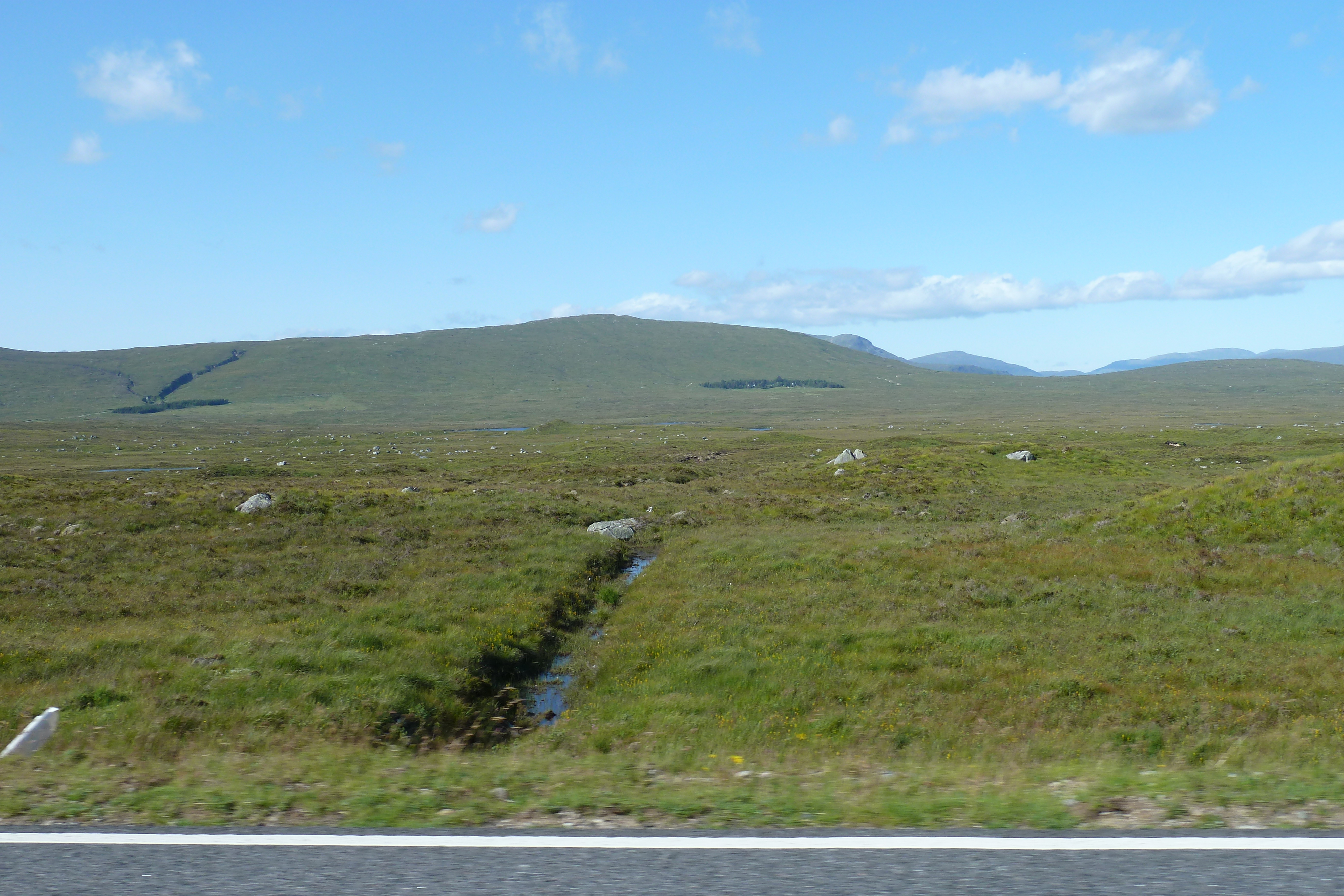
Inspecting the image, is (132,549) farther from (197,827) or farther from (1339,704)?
(1339,704)

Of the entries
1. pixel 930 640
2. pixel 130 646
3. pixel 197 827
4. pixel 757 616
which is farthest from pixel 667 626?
pixel 197 827

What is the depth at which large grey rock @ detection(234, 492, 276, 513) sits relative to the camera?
3894 cm

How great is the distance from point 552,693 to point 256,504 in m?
26.0

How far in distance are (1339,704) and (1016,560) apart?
14.3 metres

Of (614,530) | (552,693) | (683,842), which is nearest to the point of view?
(683,842)

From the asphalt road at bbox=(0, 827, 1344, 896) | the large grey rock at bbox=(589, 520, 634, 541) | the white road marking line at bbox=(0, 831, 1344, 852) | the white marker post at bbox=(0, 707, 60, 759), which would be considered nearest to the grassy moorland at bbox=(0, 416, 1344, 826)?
the white marker post at bbox=(0, 707, 60, 759)

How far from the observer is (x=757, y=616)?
80.0 ft

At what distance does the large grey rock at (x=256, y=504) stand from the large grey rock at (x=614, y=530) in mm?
15453

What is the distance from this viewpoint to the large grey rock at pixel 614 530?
39.2 meters

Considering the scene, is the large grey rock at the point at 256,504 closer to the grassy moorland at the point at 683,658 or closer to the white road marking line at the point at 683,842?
the grassy moorland at the point at 683,658

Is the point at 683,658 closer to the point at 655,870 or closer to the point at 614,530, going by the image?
the point at 655,870

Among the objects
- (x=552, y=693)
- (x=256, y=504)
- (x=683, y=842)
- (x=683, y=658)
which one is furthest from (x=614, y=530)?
(x=683, y=842)

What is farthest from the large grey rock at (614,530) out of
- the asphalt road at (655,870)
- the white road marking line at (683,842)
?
the asphalt road at (655,870)

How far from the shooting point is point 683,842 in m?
6.75
